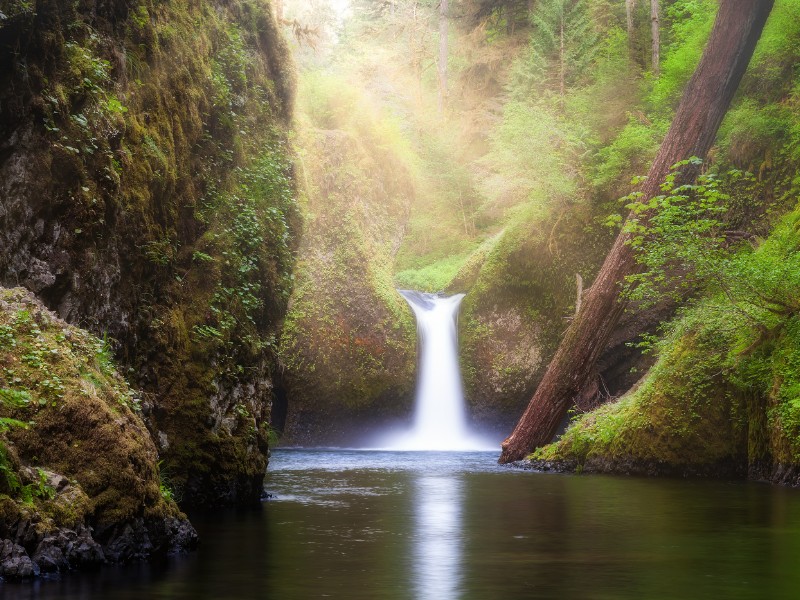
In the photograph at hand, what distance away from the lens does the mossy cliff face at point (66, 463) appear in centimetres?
508

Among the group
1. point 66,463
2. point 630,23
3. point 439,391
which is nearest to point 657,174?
point 439,391

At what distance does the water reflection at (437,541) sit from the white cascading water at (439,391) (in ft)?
30.8

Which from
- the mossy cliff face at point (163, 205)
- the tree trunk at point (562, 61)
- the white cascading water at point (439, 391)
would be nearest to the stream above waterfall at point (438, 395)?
the white cascading water at point (439, 391)

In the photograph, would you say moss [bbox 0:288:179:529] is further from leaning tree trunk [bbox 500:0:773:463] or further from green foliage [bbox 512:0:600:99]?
green foliage [bbox 512:0:600:99]

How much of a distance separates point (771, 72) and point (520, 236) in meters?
6.90

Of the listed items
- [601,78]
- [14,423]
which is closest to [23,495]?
[14,423]

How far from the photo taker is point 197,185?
396 inches

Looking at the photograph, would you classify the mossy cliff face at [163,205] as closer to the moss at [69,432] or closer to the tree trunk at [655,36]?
the moss at [69,432]

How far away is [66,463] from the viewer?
5.62 metres

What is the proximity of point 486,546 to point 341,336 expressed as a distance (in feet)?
52.6

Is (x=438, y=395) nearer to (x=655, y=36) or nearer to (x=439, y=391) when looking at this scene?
(x=439, y=391)

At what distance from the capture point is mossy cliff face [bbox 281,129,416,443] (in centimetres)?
2241

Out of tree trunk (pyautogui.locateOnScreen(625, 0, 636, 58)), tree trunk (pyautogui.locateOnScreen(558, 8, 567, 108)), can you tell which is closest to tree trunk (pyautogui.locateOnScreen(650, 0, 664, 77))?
tree trunk (pyautogui.locateOnScreen(625, 0, 636, 58))

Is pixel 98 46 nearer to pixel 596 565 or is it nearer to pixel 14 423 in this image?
pixel 14 423
